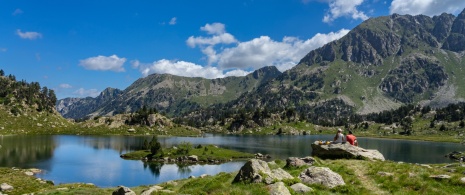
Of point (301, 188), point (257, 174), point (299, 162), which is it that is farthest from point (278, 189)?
point (299, 162)

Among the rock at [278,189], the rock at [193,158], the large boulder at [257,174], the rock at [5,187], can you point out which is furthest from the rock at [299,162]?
the rock at [193,158]

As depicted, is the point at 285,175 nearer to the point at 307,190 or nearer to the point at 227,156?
the point at 307,190

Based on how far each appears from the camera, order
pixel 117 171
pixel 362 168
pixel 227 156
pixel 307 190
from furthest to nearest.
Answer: pixel 227 156, pixel 117 171, pixel 362 168, pixel 307 190

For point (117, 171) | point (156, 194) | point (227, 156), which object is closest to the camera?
point (156, 194)

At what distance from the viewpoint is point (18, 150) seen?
14150cm

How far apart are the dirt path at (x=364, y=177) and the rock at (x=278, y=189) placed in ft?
23.2

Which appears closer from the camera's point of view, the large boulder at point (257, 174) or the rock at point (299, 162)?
the large boulder at point (257, 174)

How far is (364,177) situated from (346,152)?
1074 cm

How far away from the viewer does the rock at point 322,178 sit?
27.6 metres

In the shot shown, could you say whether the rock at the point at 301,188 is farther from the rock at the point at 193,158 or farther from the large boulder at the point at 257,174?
the rock at the point at 193,158

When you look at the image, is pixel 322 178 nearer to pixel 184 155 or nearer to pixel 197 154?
pixel 184 155

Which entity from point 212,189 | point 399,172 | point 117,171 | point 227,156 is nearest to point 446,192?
point 399,172

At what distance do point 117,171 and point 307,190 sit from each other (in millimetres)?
88308

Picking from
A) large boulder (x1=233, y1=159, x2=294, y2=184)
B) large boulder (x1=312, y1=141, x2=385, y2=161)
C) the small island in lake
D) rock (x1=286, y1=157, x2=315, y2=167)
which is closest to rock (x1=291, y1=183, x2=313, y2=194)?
large boulder (x1=233, y1=159, x2=294, y2=184)
